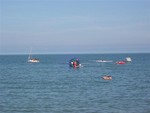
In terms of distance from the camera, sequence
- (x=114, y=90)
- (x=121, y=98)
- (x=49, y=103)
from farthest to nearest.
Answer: (x=114, y=90), (x=121, y=98), (x=49, y=103)

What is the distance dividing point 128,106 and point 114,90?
16.9 metres

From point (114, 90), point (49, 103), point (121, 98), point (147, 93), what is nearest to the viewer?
point (49, 103)

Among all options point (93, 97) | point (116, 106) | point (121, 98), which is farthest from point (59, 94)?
point (116, 106)

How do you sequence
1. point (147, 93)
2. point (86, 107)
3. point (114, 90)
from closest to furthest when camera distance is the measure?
point (86, 107) → point (147, 93) → point (114, 90)

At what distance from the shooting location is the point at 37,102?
1925 inches

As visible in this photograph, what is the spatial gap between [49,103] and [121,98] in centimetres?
1019

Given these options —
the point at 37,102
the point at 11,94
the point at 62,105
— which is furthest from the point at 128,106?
the point at 11,94

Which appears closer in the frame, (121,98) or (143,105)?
(143,105)

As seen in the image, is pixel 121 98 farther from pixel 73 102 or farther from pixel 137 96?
pixel 73 102

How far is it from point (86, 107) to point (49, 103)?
5545 millimetres

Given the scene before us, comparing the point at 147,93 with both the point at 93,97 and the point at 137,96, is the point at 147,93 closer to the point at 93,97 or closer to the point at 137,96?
the point at 137,96

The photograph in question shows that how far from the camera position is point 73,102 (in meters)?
48.7

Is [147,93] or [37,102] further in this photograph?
[147,93]

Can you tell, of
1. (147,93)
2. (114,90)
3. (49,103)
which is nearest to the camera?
(49,103)
